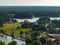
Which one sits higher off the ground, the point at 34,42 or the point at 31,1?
the point at 31,1

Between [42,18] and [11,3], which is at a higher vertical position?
[11,3]

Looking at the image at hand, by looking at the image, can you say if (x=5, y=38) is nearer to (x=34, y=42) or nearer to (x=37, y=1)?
(x=34, y=42)

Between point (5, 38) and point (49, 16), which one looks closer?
point (5, 38)

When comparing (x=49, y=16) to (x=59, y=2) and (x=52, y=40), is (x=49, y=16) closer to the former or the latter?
(x=59, y=2)

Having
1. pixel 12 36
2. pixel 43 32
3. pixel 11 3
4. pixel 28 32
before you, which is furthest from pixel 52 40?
pixel 11 3

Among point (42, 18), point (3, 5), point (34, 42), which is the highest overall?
point (3, 5)

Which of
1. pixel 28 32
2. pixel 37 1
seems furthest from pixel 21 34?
→ pixel 37 1

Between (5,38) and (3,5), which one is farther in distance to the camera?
(3,5)
